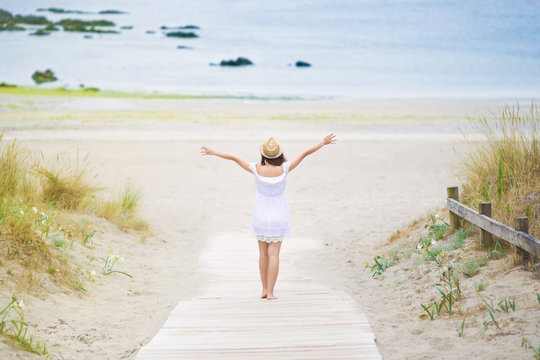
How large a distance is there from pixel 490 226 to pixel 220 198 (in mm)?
8337

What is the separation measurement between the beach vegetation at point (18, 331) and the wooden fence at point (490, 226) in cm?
420

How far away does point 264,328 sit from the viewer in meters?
4.99

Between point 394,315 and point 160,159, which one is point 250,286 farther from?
point 160,159

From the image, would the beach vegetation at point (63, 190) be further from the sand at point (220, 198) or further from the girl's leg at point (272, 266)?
the girl's leg at point (272, 266)

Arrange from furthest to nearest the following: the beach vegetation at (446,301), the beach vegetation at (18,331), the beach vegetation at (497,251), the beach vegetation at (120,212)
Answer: the beach vegetation at (120,212) → the beach vegetation at (497,251) → the beach vegetation at (446,301) → the beach vegetation at (18,331)

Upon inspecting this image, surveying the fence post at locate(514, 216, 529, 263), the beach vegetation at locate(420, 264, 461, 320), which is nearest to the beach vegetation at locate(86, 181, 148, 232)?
the beach vegetation at locate(420, 264, 461, 320)

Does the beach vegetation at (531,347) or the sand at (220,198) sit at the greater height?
the beach vegetation at (531,347)

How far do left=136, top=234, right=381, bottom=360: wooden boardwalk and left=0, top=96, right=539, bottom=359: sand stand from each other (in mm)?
340

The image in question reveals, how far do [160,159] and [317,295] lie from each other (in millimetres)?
14122

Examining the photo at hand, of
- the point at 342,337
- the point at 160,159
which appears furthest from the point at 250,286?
the point at 160,159

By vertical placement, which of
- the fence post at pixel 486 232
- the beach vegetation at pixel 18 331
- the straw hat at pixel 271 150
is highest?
the straw hat at pixel 271 150

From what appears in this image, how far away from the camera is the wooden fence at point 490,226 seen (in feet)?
18.6

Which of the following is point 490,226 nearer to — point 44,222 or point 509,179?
point 509,179

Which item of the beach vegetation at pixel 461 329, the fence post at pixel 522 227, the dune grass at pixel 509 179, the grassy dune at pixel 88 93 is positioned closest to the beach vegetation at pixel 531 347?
the beach vegetation at pixel 461 329
